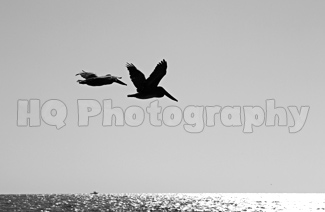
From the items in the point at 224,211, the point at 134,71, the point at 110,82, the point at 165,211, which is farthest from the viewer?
the point at 224,211

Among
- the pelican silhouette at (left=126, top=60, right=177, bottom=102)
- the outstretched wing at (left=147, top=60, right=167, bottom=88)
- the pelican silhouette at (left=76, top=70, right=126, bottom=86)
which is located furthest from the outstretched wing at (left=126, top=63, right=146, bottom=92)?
the pelican silhouette at (left=76, top=70, right=126, bottom=86)

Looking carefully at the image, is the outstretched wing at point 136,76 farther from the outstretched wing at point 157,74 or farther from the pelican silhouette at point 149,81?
the outstretched wing at point 157,74

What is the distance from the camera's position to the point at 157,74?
1236cm

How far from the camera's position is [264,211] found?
154 metres

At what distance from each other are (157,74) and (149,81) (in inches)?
10.2

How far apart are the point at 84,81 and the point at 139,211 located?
390 ft

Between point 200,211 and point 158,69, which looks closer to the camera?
point 158,69

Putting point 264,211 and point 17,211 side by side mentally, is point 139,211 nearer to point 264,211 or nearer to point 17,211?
point 17,211

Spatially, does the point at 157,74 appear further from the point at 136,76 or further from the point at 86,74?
the point at 86,74

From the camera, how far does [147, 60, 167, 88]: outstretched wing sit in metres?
12.3

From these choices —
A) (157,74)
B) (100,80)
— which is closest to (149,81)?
(157,74)

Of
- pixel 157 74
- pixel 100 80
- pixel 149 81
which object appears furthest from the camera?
pixel 157 74

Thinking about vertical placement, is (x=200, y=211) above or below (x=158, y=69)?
below

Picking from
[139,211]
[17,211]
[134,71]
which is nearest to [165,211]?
[139,211]
